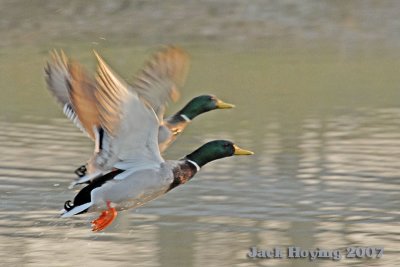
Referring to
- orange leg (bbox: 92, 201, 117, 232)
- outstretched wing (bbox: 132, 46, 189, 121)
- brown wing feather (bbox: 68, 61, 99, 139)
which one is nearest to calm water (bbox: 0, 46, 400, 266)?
orange leg (bbox: 92, 201, 117, 232)

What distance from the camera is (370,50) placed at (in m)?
19.7

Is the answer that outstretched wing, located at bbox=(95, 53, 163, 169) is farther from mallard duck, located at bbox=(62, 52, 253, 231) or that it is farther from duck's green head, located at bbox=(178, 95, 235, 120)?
duck's green head, located at bbox=(178, 95, 235, 120)

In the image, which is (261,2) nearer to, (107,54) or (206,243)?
(107,54)

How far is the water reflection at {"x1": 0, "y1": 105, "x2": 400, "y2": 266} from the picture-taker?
9688 millimetres

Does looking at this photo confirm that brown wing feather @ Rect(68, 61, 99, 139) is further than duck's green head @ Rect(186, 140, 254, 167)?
No

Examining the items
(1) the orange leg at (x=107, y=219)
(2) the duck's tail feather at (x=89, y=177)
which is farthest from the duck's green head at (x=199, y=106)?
(1) the orange leg at (x=107, y=219)

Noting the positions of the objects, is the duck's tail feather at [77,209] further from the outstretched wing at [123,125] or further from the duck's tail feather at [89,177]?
the outstretched wing at [123,125]

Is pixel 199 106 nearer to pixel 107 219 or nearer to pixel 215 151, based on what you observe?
pixel 215 151

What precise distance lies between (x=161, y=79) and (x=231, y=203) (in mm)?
1354

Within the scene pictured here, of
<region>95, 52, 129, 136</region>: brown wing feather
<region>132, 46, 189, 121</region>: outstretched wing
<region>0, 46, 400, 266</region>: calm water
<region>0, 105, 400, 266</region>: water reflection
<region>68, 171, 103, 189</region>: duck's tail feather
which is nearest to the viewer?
<region>95, 52, 129, 136</region>: brown wing feather

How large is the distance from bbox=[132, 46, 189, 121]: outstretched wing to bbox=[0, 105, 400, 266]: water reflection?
3.09 ft

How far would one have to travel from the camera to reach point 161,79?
34.1 feet

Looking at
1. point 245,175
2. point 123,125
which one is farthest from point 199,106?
point 123,125

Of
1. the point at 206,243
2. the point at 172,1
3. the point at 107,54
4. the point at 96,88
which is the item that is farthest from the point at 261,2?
the point at 96,88
